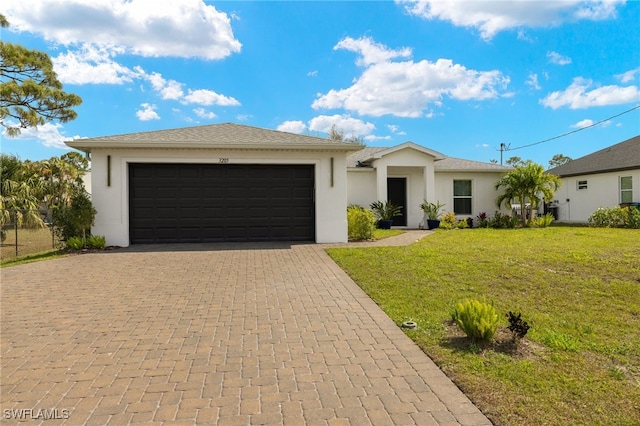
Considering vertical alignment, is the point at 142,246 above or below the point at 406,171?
below

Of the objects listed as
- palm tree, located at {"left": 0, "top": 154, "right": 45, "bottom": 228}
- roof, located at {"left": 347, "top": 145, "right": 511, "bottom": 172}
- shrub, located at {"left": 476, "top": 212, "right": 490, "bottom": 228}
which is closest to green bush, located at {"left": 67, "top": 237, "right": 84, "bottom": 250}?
palm tree, located at {"left": 0, "top": 154, "right": 45, "bottom": 228}

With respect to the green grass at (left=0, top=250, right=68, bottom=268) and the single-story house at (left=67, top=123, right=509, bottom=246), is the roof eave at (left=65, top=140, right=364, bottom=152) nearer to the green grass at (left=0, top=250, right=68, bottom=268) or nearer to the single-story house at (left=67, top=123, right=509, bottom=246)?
the single-story house at (left=67, top=123, right=509, bottom=246)

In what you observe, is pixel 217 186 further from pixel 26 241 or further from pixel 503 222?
pixel 503 222

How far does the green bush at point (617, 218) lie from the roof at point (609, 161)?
250 cm

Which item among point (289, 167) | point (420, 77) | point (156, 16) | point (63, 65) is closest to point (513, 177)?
point (420, 77)

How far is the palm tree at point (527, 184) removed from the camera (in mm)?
16781

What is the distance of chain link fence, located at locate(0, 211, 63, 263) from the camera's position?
36.9ft

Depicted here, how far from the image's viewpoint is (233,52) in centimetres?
1388

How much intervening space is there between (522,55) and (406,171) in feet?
22.4

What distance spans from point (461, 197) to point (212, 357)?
16.7 m

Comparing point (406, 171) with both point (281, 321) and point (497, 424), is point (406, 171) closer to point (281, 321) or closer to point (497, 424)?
point (281, 321)

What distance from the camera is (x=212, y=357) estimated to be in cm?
361

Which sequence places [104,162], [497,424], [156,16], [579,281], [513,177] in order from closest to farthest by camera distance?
1. [497,424]
2. [579,281]
3. [156,16]
4. [104,162]
5. [513,177]

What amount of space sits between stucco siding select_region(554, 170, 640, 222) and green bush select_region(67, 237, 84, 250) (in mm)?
22595
